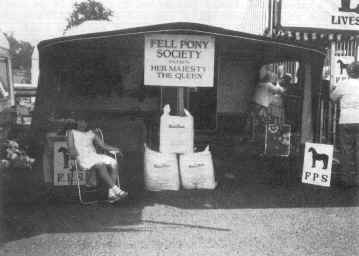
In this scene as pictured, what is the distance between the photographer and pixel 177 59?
22.6ft

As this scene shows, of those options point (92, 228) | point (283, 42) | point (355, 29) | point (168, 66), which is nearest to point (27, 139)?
point (168, 66)

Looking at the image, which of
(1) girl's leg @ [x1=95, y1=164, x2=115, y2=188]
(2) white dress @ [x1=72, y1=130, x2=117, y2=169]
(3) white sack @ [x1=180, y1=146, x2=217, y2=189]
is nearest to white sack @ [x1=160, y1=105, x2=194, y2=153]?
(3) white sack @ [x1=180, y1=146, x2=217, y2=189]

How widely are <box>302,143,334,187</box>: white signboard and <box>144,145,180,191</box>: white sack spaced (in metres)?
1.80

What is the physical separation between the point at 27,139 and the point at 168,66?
8.92ft

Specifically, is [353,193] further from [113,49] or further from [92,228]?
[113,49]

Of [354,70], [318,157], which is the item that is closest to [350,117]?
[354,70]

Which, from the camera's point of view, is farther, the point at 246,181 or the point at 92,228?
the point at 246,181

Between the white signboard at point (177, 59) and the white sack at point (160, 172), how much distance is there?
103 cm

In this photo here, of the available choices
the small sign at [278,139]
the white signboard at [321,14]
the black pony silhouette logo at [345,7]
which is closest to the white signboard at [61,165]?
the small sign at [278,139]

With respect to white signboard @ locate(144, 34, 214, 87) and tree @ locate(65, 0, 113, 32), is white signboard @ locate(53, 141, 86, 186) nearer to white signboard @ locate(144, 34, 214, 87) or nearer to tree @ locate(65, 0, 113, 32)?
white signboard @ locate(144, 34, 214, 87)

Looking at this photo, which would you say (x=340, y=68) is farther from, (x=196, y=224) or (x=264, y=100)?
(x=196, y=224)

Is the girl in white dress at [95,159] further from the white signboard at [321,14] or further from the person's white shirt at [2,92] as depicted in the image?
the white signboard at [321,14]

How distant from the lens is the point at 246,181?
7.75 m

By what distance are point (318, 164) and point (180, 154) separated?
191cm
